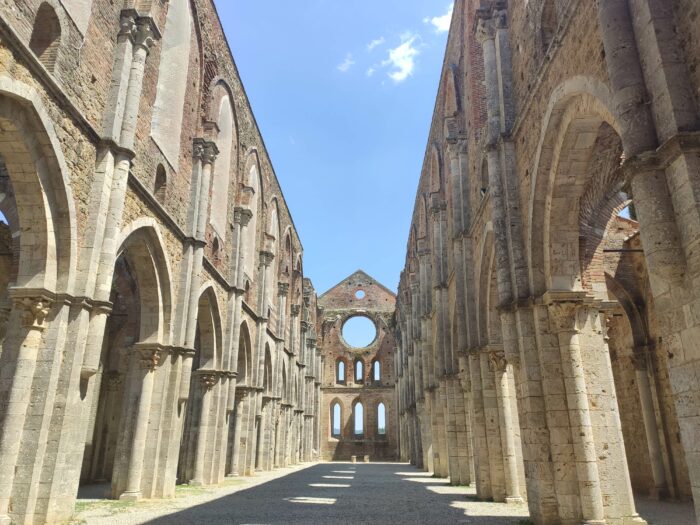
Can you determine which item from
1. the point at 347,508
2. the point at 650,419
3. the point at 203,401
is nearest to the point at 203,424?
the point at 203,401

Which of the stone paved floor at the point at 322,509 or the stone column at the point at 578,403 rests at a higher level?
the stone column at the point at 578,403

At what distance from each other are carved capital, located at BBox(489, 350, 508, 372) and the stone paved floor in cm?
286

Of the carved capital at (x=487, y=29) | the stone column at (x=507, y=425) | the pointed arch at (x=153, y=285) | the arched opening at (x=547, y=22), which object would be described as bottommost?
the stone column at (x=507, y=425)

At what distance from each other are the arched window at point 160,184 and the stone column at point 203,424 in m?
6.19

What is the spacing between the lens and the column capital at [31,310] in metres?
7.93

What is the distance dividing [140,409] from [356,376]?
3352cm

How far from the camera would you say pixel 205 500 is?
12.1m

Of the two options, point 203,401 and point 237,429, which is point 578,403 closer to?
point 203,401

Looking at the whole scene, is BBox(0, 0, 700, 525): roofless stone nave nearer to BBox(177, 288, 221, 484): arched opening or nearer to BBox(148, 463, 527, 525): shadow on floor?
BBox(177, 288, 221, 484): arched opening

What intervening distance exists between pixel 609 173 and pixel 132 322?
13.5 m

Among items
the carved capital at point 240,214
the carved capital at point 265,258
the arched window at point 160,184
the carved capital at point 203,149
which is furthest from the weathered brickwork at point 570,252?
the carved capital at point 265,258

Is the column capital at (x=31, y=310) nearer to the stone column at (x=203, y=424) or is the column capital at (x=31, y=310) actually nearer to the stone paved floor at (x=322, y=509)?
the stone paved floor at (x=322, y=509)

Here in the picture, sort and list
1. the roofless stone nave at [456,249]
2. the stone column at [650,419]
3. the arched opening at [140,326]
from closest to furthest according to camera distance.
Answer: the roofless stone nave at [456,249]
the arched opening at [140,326]
the stone column at [650,419]

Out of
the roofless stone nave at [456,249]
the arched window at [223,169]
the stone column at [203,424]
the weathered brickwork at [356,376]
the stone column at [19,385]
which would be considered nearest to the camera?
the roofless stone nave at [456,249]
